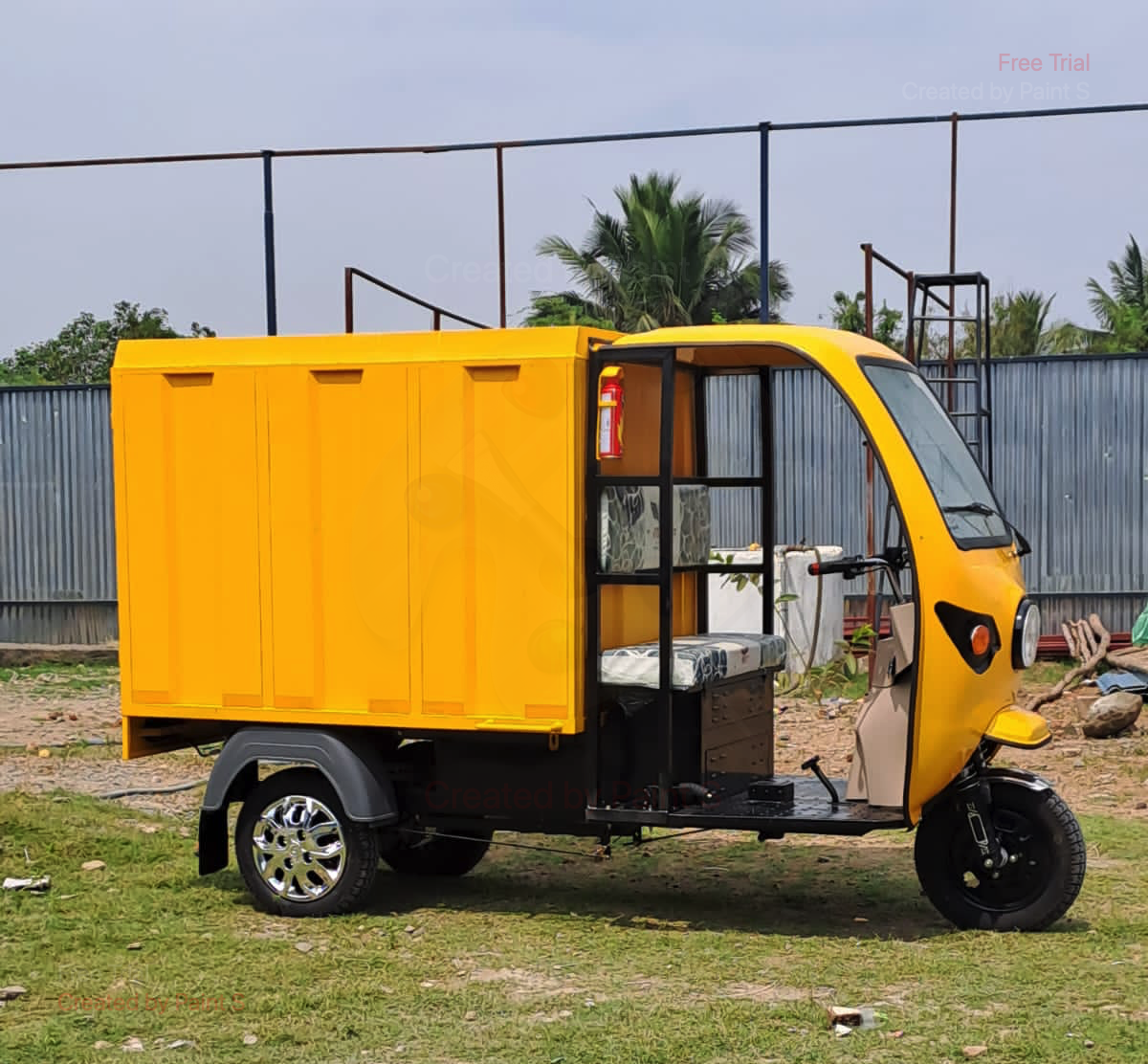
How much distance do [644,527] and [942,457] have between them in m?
1.32

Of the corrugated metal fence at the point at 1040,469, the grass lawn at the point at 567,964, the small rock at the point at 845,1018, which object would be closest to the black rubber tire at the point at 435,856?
the grass lawn at the point at 567,964

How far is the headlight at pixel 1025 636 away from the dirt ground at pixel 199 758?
334cm

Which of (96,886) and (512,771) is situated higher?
(512,771)

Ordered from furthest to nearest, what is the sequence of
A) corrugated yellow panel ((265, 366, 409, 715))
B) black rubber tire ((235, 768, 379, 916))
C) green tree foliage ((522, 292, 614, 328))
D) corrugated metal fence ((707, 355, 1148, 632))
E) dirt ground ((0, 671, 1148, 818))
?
1. green tree foliage ((522, 292, 614, 328))
2. corrugated metal fence ((707, 355, 1148, 632))
3. dirt ground ((0, 671, 1148, 818))
4. black rubber tire ((235, 768, 379, 916))
5. corrugated yellow panel ((265, 366, 409, 715))

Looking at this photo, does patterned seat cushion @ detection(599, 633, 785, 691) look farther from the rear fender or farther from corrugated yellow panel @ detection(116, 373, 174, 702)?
corrugated yellow panel @ detection(116, 373, 174, 702)

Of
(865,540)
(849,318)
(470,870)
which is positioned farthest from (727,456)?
(849,318)

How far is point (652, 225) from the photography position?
39.7 metres

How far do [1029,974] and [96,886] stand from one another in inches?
170

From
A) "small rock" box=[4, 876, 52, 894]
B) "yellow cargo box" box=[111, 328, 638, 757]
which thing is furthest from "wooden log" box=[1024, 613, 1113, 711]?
"small rock" box=[4, 876, 52, 894]

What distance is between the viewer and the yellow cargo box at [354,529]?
7.16 metres

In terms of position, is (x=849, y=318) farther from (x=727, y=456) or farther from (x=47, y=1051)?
(x=47, y=1051)

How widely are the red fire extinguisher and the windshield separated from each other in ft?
3.41

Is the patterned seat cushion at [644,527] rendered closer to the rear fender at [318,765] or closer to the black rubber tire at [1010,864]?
the rear fender at [318,765]

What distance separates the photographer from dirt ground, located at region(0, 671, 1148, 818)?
34.4 ft
